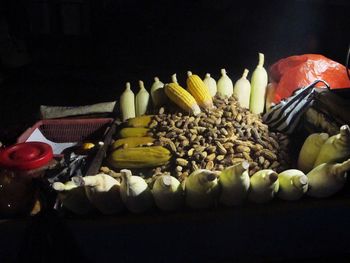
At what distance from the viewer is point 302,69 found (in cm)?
318

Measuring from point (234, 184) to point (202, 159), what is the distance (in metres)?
0.38

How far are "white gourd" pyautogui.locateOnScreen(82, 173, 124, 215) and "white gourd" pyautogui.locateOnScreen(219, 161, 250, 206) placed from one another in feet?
1.73

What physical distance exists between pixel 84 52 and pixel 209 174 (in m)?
6.17

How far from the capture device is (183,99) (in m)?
2.66

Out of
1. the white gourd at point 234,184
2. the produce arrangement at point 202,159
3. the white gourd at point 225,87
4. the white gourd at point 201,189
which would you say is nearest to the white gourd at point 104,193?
the produce arrangement at point 202,159

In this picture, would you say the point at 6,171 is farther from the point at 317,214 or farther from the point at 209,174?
the point at 317,214

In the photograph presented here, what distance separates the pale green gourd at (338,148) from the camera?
1883 mm

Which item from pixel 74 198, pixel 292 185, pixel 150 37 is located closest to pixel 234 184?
pixel 292 185

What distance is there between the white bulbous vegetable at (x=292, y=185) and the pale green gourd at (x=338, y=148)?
0.21 metres

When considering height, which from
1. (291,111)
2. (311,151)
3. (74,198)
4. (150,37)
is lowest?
(74,198)

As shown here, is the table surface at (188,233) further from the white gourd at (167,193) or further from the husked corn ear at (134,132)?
the husked corn ear at (134,132)

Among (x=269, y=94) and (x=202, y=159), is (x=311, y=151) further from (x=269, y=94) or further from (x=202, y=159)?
(x=269, y=94)

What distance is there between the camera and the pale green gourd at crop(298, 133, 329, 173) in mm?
2135

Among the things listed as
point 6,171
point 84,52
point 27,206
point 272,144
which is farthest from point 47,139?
point 84,52
